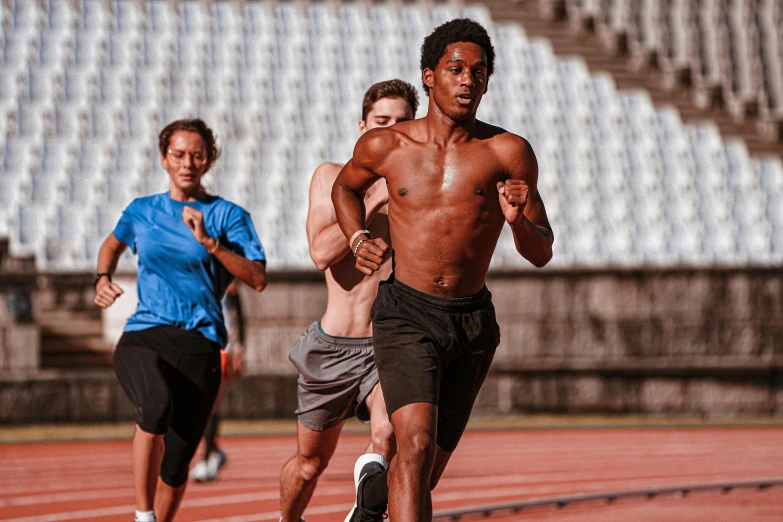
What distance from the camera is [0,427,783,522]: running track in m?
8.14

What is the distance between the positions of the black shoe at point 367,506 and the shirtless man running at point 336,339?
47 cm

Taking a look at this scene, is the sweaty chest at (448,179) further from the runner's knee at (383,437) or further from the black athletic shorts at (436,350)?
the runner's knee at (383,437)

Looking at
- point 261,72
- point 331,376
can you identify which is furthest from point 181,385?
point 261,72

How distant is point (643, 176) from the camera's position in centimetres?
1931

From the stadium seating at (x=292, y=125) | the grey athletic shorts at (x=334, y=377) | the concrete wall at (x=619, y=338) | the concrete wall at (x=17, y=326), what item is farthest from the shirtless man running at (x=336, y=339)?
the stadium seating at (x=292, y=125)

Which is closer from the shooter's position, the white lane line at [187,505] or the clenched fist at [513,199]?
the clenched fist at [513,199]

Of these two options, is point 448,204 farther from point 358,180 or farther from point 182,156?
point 182,156

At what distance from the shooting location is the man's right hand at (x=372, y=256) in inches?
173

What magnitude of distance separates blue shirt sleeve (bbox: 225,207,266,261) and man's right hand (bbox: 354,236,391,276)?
1481 mm

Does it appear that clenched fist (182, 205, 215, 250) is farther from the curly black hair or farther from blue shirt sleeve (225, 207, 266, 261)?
the curly black hair

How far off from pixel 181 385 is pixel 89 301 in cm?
1025

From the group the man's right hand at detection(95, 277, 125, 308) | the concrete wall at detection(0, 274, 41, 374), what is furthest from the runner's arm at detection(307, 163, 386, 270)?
the concrete wall at detection(0, 274, 41, 374)

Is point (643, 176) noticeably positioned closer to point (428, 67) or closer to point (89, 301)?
point (89, 301)

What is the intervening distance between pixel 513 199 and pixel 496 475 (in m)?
6.37
